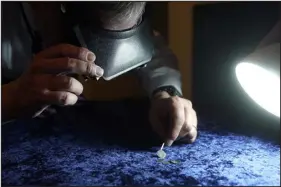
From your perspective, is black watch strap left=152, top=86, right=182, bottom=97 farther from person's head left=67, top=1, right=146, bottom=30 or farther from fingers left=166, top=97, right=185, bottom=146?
person's head left=67, top=1, right=146, bottom=30

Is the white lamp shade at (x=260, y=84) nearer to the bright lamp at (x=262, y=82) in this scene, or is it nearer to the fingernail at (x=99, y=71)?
the bright lamp at (x=262, y=82)

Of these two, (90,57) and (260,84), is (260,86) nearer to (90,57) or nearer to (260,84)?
(260,84)

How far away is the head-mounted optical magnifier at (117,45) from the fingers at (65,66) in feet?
0.10

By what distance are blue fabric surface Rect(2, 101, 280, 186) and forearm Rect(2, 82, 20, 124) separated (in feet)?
0.12

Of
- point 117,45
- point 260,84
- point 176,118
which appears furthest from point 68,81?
point 260,84

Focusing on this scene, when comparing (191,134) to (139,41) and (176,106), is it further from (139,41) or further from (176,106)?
(139,41)

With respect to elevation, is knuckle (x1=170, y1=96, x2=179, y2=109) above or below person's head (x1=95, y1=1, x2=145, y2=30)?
Result: below

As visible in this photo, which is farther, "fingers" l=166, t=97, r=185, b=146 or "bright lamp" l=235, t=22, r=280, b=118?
"fingers" l=166, t=97, r=185, b=146

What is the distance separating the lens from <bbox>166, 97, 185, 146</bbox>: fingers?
0.76 metres

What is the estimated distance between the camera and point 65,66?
68 cm

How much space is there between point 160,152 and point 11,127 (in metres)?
0.29

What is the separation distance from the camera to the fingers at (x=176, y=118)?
0.76 meters

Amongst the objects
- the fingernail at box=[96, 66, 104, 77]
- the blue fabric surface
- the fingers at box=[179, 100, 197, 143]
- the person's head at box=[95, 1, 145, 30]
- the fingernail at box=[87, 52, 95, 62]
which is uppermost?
the person's head at box=[95, 1, 145, 30]

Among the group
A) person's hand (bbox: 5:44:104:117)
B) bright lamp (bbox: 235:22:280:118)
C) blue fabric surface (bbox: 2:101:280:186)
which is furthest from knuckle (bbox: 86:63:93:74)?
bright lamp (bbox: 235:22:280:118)
